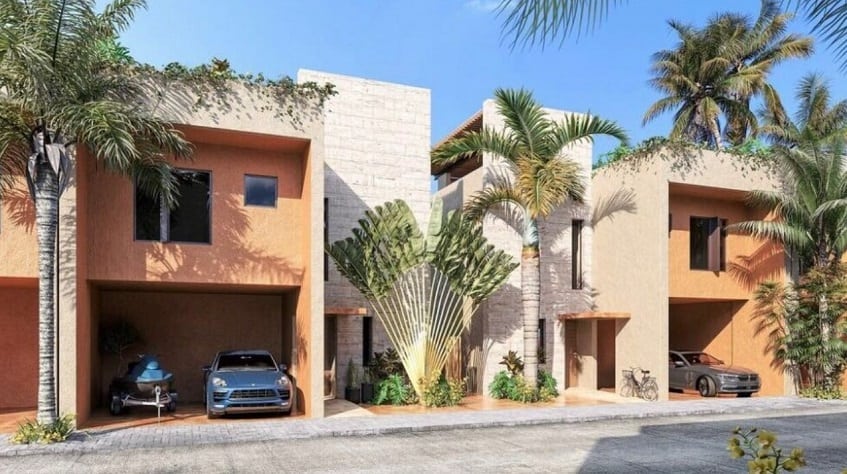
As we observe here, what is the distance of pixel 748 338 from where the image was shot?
2019 centimetres

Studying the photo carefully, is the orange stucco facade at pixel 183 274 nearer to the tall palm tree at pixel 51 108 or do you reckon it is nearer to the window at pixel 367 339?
the tall palm tree at pixel 51 108

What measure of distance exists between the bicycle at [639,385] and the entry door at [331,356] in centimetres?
801

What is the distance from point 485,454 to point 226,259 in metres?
7.03

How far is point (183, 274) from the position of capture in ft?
46.0

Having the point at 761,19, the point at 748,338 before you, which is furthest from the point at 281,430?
the point at 761,19

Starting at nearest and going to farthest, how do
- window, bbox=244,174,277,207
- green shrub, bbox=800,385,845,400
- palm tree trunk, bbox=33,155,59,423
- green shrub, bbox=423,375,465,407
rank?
palm tree trunk, bbox=33,155,59,423
window, bbox=244,174,277,207
green shrub, bbox=423,375,465,407
green shrub, bbox=800,385,845,400

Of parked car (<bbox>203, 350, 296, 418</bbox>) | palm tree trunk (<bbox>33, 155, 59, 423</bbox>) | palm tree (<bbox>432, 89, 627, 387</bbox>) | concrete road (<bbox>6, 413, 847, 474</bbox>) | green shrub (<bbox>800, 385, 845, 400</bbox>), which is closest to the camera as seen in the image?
concrete road (<bbox>6, 413, 847, 474</bbox>)

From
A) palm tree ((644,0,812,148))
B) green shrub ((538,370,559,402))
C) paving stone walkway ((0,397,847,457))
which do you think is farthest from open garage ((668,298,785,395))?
palm tree ((644,0,812,148))

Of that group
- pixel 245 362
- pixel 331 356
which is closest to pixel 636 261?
pixel 331 356

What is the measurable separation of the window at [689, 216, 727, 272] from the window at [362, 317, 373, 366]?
9674 millimetres

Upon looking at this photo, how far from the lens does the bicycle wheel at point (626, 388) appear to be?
18641mm

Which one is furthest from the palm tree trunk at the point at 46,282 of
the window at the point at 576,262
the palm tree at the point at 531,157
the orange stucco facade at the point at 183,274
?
the window at the point at 576,262

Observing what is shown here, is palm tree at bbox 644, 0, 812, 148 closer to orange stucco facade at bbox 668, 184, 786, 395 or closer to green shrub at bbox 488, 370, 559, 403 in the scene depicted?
orange stucco facade at bbox 668, 184, 786, 395

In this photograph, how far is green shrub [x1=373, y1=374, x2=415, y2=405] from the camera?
16.5m
